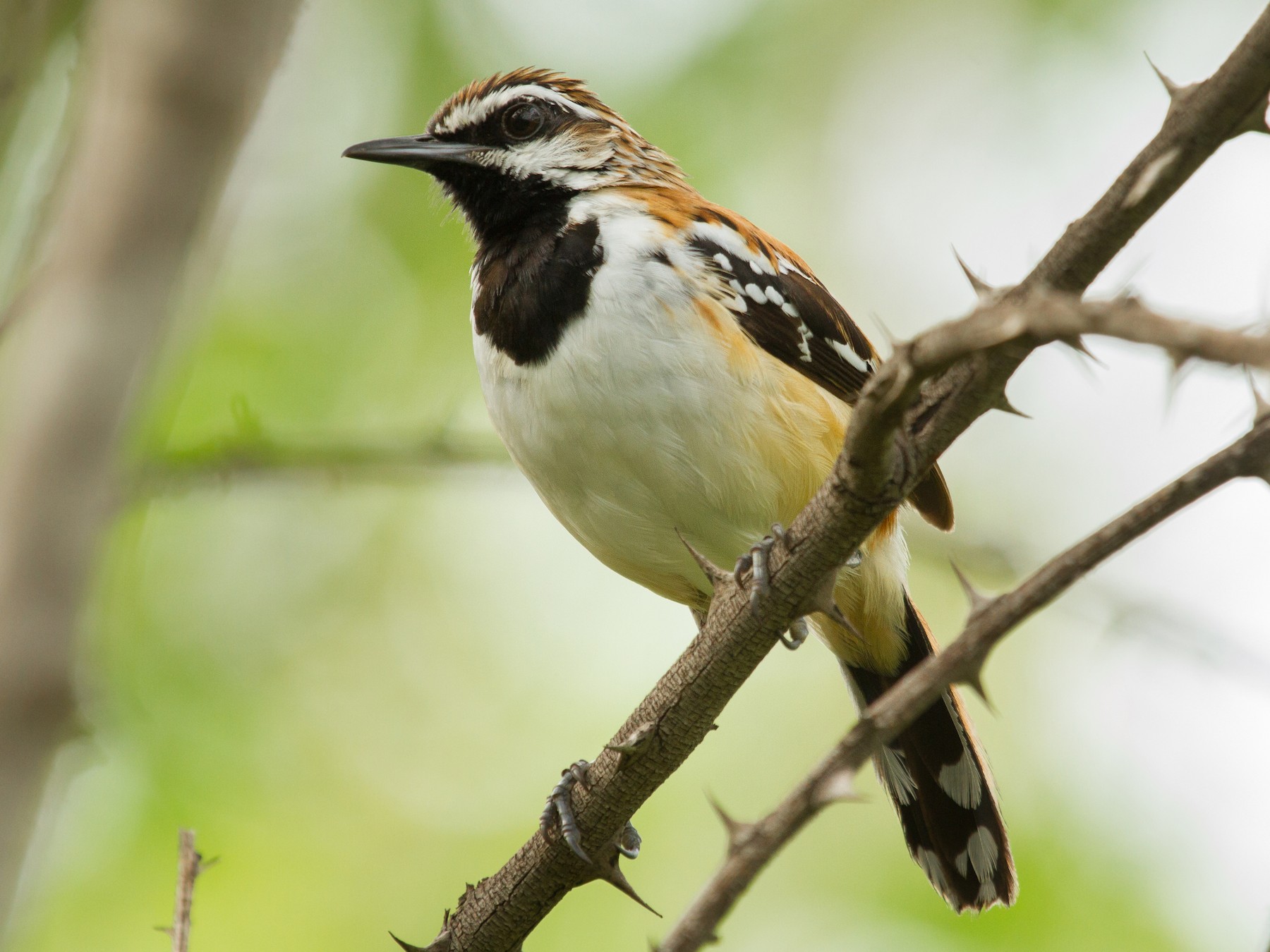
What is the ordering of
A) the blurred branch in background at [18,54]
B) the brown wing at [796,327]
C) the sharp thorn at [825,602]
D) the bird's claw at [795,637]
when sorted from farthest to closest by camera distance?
the brown wing at [796,327] < the bird's claw at [795,637] < the blurred branch in background at [18,54] < the sharp thorn at [825,602]

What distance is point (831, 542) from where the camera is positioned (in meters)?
2.79

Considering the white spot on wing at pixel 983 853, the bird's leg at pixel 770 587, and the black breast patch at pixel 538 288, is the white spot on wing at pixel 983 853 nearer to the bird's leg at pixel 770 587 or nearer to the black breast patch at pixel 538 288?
the bird's leg at pixel 770 587

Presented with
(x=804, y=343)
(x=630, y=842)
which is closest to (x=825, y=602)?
(x=630, y=842)

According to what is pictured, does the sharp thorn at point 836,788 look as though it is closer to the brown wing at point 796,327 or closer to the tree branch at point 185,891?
the tree branch at point 185,891

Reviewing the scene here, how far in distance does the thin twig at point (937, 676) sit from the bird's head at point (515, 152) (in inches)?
140

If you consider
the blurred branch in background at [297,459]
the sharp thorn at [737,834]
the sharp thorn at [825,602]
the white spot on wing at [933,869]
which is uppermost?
the blurred branch in background at [297,459]

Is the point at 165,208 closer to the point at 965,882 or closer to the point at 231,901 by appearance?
the point at 965,882

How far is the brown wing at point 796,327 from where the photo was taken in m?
4.74

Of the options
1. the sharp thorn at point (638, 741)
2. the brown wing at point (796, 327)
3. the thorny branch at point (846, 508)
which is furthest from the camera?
the brown wing at point (796, 327)

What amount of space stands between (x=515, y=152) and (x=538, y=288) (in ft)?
3.48

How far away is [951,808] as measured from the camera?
4.98 metres

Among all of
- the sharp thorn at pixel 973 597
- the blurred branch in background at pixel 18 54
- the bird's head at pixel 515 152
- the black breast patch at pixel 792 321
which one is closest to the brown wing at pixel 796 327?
the black breast patch at pixel 792 321

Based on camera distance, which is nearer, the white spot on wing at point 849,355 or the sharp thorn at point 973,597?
the sharp thorn at point 973,597

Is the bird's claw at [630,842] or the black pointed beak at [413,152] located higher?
the black pointed beak at [413,152]
